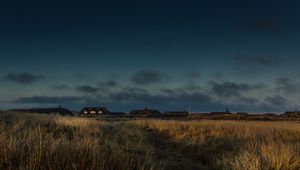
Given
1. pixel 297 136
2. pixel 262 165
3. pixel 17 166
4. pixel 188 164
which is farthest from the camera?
pixel 297 136

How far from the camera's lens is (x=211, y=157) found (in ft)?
42.9

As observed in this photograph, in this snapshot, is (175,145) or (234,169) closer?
(234,169)

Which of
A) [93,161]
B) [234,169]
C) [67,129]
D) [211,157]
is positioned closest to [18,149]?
[93,161]

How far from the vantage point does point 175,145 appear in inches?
659

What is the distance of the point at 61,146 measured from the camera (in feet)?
24.8

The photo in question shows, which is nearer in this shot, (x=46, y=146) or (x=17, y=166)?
(x=17, y=166)

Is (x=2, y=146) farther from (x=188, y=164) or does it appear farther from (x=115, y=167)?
(x=188, y=164)

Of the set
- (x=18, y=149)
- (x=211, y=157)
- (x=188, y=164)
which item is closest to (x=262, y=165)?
(x=188, y=164)

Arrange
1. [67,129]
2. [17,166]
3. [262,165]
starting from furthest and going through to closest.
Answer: [67,129] < [262,165] < [17,166]

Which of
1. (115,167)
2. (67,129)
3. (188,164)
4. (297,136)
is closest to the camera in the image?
(115,167)

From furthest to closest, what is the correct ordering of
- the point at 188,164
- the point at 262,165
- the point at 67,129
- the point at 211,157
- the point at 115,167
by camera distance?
the point at 67,129, the point at 211,157, the point at 188,164, the point at 262,165, the point at 115,167

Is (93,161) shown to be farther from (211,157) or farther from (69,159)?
(211,157)

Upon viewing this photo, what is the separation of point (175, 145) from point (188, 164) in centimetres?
522

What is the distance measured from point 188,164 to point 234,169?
2727 mm
